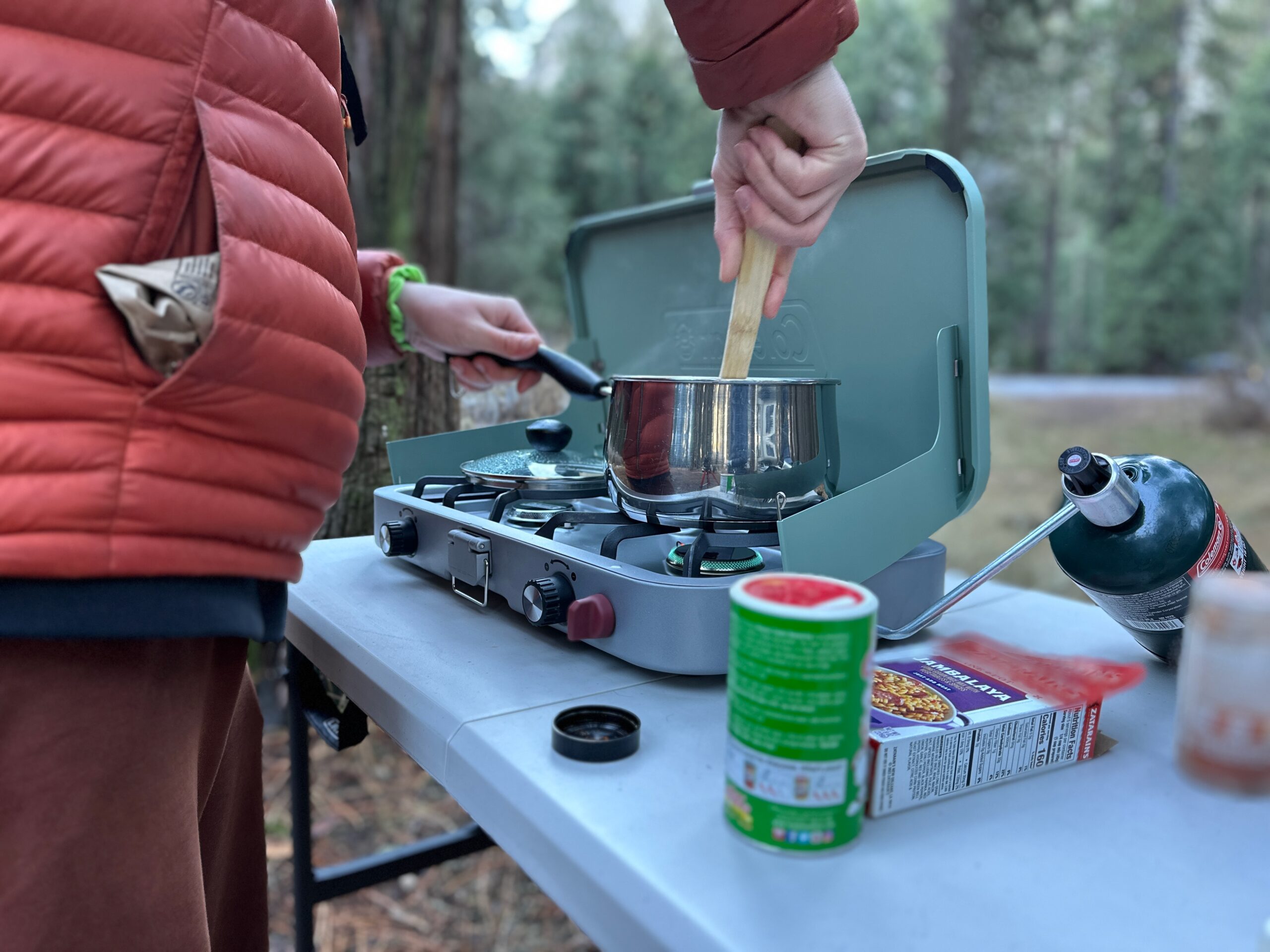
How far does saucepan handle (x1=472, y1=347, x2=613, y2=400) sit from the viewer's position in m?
1.21

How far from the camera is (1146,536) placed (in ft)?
2.53

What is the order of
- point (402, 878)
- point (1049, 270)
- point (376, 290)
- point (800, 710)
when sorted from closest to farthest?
point (800, 710) → point (376, 290) → point (402, 878) → point (1049, 270)

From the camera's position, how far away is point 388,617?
0.97m

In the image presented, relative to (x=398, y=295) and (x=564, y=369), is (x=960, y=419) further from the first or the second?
(x=398, y=295)

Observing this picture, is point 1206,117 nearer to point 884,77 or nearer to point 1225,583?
point 884,77

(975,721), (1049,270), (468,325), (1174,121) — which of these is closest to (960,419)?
(975,721)

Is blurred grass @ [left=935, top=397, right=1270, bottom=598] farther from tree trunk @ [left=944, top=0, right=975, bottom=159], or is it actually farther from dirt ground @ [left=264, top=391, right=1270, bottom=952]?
tree trunk @ [left=944, top=0, right=975, bottom=159]

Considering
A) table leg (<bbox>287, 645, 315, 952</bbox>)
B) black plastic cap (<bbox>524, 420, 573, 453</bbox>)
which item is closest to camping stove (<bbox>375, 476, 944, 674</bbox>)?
black plastic cap (<bbox>524, 420, 573, 453</bbox>)

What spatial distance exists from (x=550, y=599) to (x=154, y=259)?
424mm

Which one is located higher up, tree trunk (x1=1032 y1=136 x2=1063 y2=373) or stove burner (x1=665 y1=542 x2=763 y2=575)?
tree trunk (x1=1032 y1=136 x2=1063 y2=373)

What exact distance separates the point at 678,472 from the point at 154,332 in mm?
461

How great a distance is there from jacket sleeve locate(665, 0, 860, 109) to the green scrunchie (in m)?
0.54

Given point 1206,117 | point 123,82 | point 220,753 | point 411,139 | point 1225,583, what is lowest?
point 220,753

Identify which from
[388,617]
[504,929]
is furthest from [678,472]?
[504,929]
